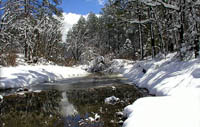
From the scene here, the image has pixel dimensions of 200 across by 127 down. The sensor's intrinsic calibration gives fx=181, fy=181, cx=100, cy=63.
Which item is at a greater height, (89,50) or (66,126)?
(89,50)

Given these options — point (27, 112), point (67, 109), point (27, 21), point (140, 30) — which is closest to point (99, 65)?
point (140, 30)

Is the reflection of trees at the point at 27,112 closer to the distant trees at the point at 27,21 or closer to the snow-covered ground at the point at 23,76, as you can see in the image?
the snow-covered ground at the point at 23,76

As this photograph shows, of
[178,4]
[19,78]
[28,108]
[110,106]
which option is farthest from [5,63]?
[178,4]

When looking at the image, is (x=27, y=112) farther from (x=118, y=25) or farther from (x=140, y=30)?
(x=140, y=30)

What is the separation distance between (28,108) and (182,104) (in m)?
5.54

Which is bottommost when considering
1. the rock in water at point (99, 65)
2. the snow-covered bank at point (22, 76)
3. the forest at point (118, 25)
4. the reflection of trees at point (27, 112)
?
the reflection of trees at point (27, 112)

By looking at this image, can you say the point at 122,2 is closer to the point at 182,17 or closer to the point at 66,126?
the point at 182,17

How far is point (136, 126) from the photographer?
12.4 feet

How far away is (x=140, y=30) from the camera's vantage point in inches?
883

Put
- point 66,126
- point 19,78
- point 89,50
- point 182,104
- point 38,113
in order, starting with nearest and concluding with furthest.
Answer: point 182,104 → point 66,126 → point 38,113 → point 19,78 → point 89,50

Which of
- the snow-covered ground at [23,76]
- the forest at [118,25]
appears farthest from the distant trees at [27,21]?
the snow-covered ground at [23,76]

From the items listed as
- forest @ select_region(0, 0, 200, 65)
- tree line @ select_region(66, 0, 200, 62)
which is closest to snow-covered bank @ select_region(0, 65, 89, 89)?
forest @ select_region(0, 0, 200, 65)

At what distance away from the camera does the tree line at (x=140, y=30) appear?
946cm

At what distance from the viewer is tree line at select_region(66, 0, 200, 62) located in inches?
372
